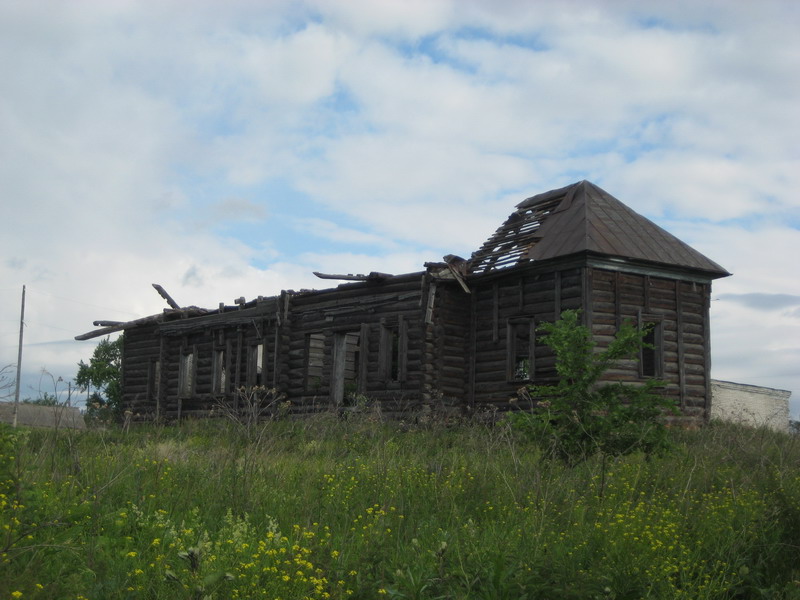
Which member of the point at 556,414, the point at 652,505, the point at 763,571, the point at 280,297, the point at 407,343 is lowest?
the point at 763,571

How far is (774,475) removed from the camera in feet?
25.0

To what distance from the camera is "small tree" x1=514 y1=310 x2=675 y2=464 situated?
881 centimetres

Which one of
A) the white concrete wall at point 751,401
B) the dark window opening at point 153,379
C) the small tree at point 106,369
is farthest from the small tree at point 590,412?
the small tree at point 106,369

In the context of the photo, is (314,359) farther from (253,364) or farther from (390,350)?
(390,350)

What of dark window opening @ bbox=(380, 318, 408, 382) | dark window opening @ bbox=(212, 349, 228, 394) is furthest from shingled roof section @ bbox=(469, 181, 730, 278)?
dark window opening @ bbox=(212, 349, 228, 394)

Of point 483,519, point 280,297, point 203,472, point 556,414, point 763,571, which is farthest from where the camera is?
point 280,297

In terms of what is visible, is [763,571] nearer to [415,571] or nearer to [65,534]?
[415,571]

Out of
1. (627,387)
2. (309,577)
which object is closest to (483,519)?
(309,577)

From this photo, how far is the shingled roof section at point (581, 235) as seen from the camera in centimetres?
1838

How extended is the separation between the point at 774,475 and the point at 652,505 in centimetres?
183

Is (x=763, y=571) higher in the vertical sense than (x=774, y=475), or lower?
lower

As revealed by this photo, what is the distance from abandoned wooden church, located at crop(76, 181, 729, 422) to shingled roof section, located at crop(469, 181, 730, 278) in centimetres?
5

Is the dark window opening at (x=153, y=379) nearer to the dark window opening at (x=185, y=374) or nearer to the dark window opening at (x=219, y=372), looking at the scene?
the dark window opening at (x=185, y=374)

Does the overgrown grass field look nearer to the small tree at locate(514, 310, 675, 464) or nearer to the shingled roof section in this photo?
the small tree at locate(514, 310, 675, 464)
